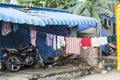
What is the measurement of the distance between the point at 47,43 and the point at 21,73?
195 centimetres

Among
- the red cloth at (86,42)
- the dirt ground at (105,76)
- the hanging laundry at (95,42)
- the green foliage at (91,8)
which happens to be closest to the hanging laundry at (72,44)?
the red cloth at (86,42)

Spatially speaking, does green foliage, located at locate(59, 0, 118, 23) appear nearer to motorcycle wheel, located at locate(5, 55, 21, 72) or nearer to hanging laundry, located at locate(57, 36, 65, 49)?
hanging laundry, located at locate(57, 36, 65, 49)

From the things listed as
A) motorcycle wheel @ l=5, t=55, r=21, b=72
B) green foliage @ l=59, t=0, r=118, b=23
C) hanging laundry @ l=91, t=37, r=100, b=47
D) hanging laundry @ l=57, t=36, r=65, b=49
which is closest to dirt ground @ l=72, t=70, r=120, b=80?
hanging laundry @ l=91, t=37, r=100, b=47

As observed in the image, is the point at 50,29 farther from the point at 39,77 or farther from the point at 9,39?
the point at 39,77

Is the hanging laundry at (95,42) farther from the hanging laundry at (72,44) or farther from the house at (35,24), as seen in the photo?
the hanging laundry at (72,44)

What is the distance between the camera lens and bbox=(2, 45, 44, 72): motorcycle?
11.3 m

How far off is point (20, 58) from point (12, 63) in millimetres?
446

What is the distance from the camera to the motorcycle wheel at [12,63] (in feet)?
36.9

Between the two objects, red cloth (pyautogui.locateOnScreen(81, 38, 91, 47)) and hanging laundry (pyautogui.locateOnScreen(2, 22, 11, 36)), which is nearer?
hanging laundry (pyautogui.locateOnScreen(2, 22, 11, 36))

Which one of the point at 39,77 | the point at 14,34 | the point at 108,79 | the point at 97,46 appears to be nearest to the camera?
the point at 39,77

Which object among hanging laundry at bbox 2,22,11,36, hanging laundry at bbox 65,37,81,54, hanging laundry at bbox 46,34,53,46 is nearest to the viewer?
hanging laundry at bbox 2,22,11,36

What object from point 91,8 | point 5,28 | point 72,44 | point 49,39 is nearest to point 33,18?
point 5,28

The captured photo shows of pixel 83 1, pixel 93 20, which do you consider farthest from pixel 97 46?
pixel 83 1

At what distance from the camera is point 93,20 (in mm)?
13344
